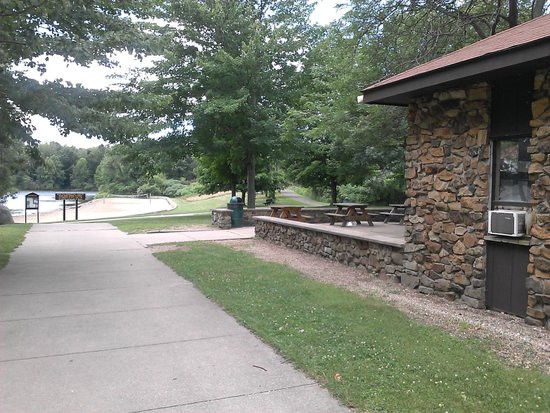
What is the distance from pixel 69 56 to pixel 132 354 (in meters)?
6.97

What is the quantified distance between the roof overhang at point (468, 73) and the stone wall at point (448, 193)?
0.97 feet

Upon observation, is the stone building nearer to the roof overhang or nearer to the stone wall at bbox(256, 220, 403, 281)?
the roof overhang

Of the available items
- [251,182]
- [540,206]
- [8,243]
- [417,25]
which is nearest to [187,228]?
[251,182]

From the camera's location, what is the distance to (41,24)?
914 cm

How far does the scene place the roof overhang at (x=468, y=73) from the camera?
15.3 feet

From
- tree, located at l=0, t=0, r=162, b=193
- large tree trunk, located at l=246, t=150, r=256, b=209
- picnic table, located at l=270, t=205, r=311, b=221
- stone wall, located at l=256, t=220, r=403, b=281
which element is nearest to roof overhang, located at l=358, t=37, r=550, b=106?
stone wall, located at l=256, t=220, r=403, b=281

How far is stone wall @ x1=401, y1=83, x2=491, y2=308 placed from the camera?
5.88 metres

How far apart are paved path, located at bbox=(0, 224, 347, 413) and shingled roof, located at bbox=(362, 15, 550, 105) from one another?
3786 millimetres

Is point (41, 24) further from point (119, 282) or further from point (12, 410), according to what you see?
point (12, 410)

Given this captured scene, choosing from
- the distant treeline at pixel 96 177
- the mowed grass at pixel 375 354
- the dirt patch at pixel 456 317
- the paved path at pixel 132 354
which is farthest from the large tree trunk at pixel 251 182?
the distant treeline at pixel 96 177

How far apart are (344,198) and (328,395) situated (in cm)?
2700

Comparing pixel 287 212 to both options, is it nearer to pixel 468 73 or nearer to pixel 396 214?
pixel 396 214

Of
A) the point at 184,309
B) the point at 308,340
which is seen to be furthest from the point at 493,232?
the point at 184,309

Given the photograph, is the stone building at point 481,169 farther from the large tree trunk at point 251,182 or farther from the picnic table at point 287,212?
the large tree trunk at point 251,182
